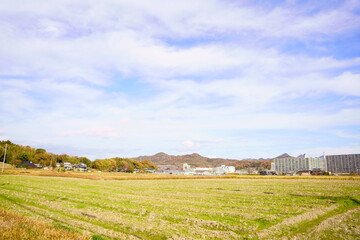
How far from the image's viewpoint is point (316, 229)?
719 inches

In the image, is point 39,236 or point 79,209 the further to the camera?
point 79,209

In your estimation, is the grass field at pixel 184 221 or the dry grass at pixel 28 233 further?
the grass field at pixel 184 221

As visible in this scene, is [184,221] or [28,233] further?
[184,221]

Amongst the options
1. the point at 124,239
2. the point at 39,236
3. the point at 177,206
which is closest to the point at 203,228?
the point at 124,239

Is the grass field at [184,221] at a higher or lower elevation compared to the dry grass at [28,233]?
lower

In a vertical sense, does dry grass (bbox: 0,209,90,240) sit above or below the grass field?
above

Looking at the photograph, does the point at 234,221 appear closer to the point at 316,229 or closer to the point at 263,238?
the point at 263,238

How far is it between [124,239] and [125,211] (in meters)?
8.99

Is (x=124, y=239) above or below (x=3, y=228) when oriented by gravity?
below

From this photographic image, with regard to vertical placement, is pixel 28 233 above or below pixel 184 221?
above

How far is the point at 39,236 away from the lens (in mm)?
10812

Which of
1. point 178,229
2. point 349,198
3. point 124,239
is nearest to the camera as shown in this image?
point 124,239

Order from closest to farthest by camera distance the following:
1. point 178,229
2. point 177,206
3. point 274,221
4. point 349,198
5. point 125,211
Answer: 1. point 178,229
2. point 274,221
3. point 125,211
4. point 177,206
5. point 349,198

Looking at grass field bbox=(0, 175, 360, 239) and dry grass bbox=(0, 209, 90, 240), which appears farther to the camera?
grass field bbox=(0, 175, 360, 239)
